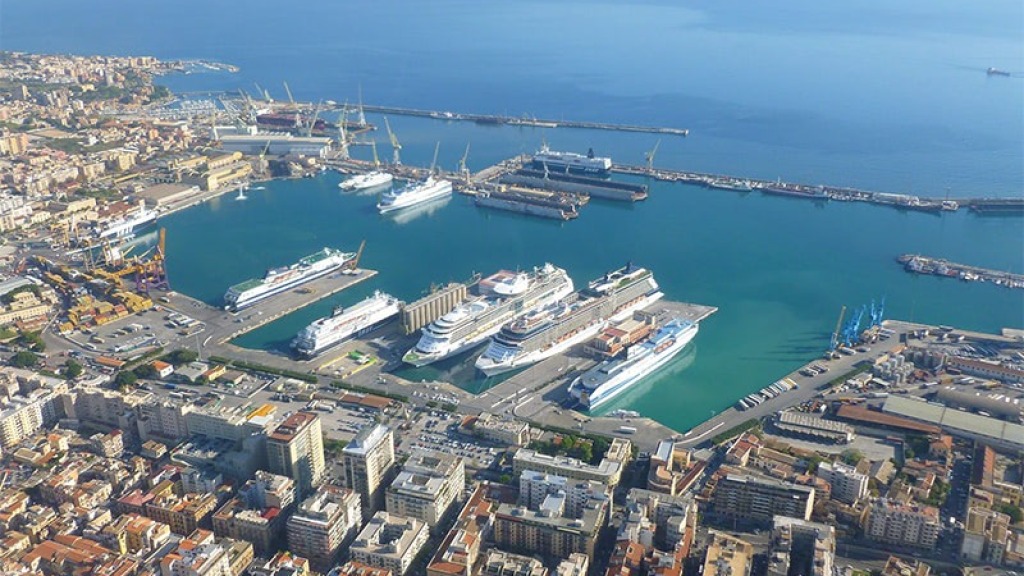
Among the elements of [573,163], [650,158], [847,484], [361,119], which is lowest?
[847,484]

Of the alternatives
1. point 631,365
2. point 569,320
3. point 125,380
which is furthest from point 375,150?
point 631,365

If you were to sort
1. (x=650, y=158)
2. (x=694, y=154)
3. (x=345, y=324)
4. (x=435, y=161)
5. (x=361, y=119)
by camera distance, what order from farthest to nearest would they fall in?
(x=361, y=119) < (x=694, y=154) < (x=435, y=161) < (x=650, y=158) < (x=345, y=324)

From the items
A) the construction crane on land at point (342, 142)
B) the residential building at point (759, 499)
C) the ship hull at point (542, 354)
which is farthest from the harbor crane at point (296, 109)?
the residential building at point (759, 499)

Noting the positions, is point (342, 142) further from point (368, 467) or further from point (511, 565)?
point (511, 565)

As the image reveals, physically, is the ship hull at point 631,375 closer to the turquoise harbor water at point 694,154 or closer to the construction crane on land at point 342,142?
the turquoise harbor water at point 694,154

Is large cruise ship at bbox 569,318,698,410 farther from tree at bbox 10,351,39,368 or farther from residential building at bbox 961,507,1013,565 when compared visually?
tree at bbox 10,351,39,368

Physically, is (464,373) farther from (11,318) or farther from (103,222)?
(103,222)

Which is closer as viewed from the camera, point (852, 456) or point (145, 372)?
point (852, 456)

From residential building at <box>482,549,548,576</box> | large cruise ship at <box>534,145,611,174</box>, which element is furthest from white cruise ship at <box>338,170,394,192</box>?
residential building at <box>482,549,548,576</box>
